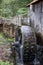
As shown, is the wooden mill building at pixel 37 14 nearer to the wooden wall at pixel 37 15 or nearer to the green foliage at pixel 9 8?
the wooden wall at pixel 37 15

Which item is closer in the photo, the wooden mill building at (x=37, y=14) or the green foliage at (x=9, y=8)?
the wooden mill building at (x=37, y=14)

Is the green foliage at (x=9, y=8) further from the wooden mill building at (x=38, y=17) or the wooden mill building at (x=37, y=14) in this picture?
the wooden mill building at (x=38, y=17)

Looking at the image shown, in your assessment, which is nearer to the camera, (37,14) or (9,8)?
(37,14)

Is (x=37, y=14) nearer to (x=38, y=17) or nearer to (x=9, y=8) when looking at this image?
(x=38, y=17)

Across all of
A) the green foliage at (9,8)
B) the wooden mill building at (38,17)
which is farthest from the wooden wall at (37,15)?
the green foliage at (9,8)

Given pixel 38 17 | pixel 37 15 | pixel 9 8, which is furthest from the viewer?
pixel 9 8

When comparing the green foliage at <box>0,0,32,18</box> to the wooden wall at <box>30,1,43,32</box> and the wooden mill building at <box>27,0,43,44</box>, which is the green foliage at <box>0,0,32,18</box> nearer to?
the wooden wall at <box>30,1,43,32</box>

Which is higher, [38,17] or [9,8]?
[9,8]

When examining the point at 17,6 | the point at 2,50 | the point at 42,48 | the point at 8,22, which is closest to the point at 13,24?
the point at 8,22

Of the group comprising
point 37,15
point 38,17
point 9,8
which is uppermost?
point 9,8

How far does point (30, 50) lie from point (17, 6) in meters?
12.9

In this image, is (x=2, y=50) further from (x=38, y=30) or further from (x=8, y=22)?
(x=8, y=22)

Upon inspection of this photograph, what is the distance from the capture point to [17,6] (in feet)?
82.0

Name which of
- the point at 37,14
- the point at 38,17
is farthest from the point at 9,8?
the point at 38,17
